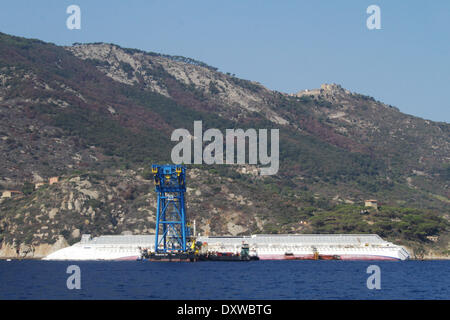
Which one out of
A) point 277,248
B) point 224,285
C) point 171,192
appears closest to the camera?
point 224,285

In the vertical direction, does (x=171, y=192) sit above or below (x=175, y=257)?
above

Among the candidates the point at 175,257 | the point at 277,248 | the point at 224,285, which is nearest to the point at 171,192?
the point at 175,257

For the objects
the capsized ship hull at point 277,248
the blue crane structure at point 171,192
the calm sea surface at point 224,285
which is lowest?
the capsized ship hull at point 277,248

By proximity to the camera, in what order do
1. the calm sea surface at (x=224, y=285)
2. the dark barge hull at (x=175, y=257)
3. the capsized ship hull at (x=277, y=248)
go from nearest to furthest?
the calm sea surface at (x=224, y=285) → the dark barge hull at (x=175, y=257) → the capsized ship hull at (x=277, y=248)

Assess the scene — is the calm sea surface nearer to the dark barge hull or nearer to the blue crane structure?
the dark barge hull

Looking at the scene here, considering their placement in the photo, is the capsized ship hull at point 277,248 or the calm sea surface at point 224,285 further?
the capsized ship hull at point 277,248

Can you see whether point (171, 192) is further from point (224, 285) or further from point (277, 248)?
point (224, 285)

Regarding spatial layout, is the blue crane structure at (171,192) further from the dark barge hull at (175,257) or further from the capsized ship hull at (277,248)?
the capsized ship hull at (277,248)

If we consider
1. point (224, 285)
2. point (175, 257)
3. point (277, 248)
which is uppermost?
point (224, 285)

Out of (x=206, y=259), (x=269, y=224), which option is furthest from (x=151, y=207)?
(x=206, y=259)

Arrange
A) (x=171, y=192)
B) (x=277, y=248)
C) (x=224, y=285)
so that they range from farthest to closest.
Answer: (x=277, y=248), (x=171, y=192), (x=224, y=285)

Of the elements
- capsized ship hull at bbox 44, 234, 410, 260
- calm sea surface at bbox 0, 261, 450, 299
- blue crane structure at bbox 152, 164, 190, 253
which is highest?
blue crane structure at bbox 152, 164, 190, 253

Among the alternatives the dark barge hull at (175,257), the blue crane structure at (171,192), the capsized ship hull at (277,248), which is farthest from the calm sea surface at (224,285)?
the capsized ship hull at (277,248)

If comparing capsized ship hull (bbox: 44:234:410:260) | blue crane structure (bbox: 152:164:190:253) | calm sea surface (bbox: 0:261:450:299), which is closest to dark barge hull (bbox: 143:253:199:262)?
blue crane structure (bbox: 152:164:190:253)
